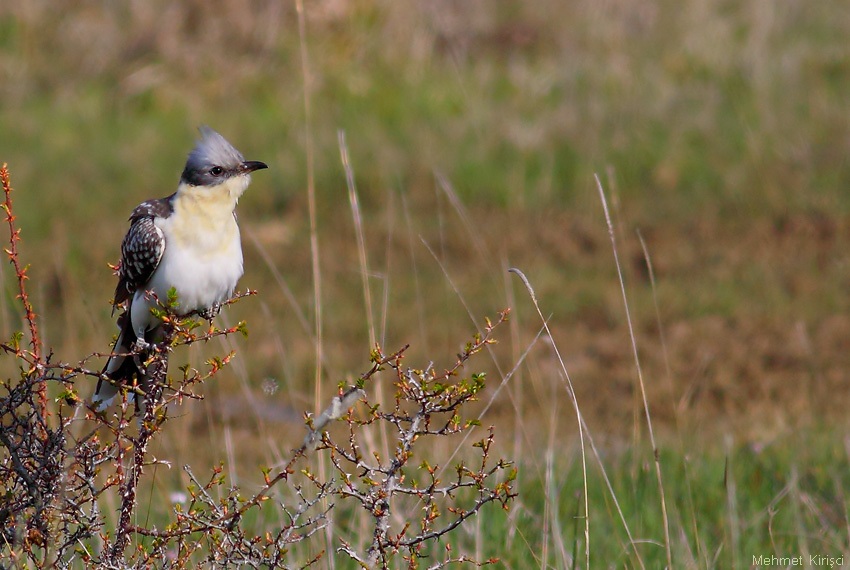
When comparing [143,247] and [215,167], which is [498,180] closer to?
[215,167]

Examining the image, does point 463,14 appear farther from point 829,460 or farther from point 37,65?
point 829,460

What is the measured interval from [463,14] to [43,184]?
4591 mm

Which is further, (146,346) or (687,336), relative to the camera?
(687,336)

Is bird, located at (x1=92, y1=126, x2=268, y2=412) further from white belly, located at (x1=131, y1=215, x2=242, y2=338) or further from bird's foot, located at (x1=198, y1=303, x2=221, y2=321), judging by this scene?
bird's foot, located at (x1=198, y1=303, x2=221, y2=321)

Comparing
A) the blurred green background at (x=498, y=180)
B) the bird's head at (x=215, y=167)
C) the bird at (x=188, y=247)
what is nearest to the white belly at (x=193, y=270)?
the bird at (x=188, y=247)

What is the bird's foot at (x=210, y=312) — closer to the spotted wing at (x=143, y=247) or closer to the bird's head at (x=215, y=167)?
the spotted wing at (x=143, y=247)

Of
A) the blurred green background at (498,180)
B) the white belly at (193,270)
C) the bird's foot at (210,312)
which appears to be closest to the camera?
the bird's foot at (210,312)

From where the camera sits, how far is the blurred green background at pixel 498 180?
20.9ft

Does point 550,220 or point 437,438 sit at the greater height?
point 550,220

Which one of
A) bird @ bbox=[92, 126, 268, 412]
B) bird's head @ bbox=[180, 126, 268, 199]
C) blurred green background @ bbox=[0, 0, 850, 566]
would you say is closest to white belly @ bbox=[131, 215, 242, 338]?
bird @ bbox=[92, 126, 268, 412]

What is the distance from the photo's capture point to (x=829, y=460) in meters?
4.40

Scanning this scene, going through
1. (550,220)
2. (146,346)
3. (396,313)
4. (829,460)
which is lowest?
(829,460)

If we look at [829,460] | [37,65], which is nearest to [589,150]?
[829,460]

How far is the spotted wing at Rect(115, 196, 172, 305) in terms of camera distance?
3.48 meters
